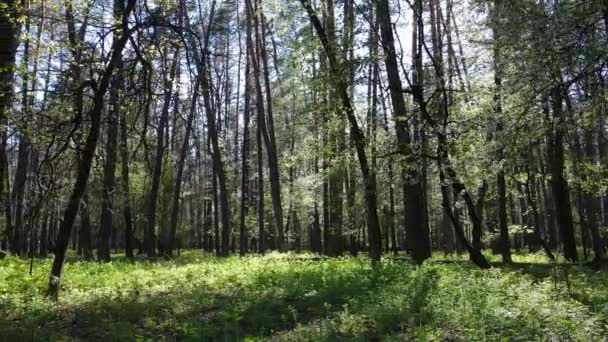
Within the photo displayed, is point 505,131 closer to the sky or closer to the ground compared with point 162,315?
closer to the sky

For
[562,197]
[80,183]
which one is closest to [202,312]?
[80,183]

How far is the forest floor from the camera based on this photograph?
654 cm

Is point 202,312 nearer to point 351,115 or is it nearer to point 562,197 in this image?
point 351,115

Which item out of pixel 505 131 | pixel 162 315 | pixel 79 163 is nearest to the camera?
pixel 162 315

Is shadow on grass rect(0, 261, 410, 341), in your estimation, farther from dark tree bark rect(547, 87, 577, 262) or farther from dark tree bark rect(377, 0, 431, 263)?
dark tree bark rect(547, 87, 577, 262)

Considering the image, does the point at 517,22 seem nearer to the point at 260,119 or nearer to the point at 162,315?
the point at 162,315

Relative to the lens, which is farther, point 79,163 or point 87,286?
point 87,286

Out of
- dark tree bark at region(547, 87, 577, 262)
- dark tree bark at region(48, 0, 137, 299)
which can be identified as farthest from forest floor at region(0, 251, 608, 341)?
dark tree bark at region(547, 87, 577, 262)

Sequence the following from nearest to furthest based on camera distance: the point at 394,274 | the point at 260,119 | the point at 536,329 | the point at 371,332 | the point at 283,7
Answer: the point at 536,329 → the point at 371,332 → the point at 394,274 → the point at 283,7 → the point at 260,119

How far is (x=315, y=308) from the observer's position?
27.9 feet

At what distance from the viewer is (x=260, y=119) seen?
84.4 feet

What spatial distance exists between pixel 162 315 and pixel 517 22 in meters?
8.28

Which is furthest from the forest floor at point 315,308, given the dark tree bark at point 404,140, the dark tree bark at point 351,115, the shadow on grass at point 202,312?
the dark tree bark at point 404,140

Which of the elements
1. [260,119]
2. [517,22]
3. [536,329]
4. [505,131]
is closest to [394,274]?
[505,131]
